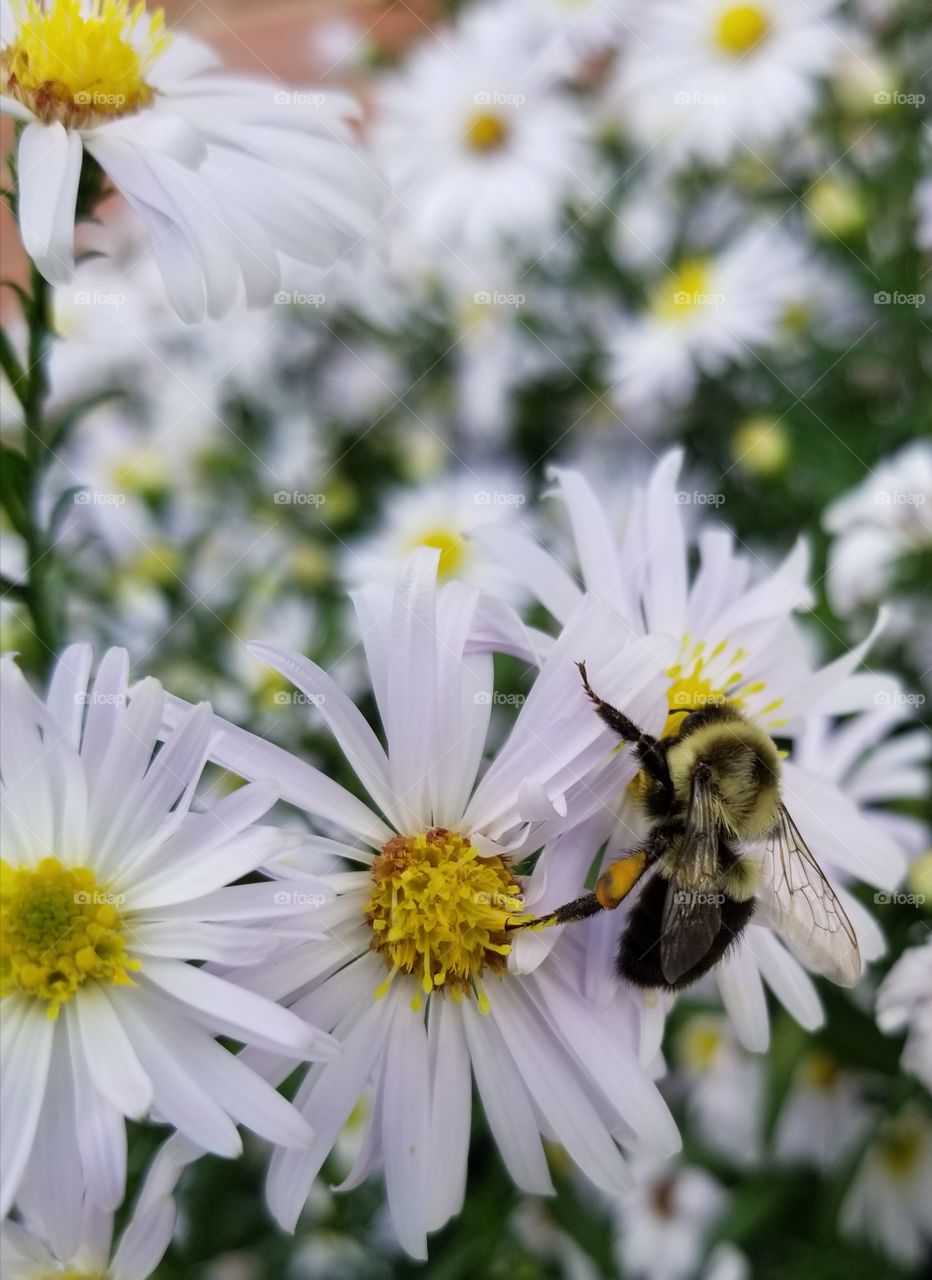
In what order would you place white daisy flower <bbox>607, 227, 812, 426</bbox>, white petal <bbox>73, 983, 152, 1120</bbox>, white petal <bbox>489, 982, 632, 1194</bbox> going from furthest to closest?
white daisy flower <bbox>607, 227, 812, 426</bbox> < white petal <bbox>489, 982, 632, 1194</bbox> < white petal <bbox>73, 983, 152, 1120</bbox>

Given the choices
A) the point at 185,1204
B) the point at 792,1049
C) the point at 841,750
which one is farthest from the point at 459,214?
the point at 185,1204

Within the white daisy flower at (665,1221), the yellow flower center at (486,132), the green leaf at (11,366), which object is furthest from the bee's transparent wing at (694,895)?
the yellow flower center at (486,132)

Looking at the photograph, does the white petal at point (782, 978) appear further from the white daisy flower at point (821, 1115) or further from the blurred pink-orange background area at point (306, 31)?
the blurred pink-orange background area at point (306, 31)

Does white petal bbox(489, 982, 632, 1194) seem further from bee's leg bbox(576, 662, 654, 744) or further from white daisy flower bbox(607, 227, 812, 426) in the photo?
white daisy flower bbox(607, 227, 812, 426)

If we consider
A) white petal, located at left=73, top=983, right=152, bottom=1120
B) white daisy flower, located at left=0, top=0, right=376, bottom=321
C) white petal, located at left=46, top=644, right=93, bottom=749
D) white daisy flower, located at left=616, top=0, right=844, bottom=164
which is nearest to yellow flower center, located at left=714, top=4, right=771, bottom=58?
white daisy flower, located at left=616, top=0, right=844, bottom=164

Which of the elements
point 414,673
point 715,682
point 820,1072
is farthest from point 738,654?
point 820,1072

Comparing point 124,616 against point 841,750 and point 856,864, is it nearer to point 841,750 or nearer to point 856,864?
point 841,750

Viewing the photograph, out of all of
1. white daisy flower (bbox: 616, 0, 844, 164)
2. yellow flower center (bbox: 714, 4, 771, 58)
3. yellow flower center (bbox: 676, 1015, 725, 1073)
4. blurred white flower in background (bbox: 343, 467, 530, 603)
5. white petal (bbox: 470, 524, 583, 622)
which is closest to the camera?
white petal (bbox: 470, 524, 583, 622)
